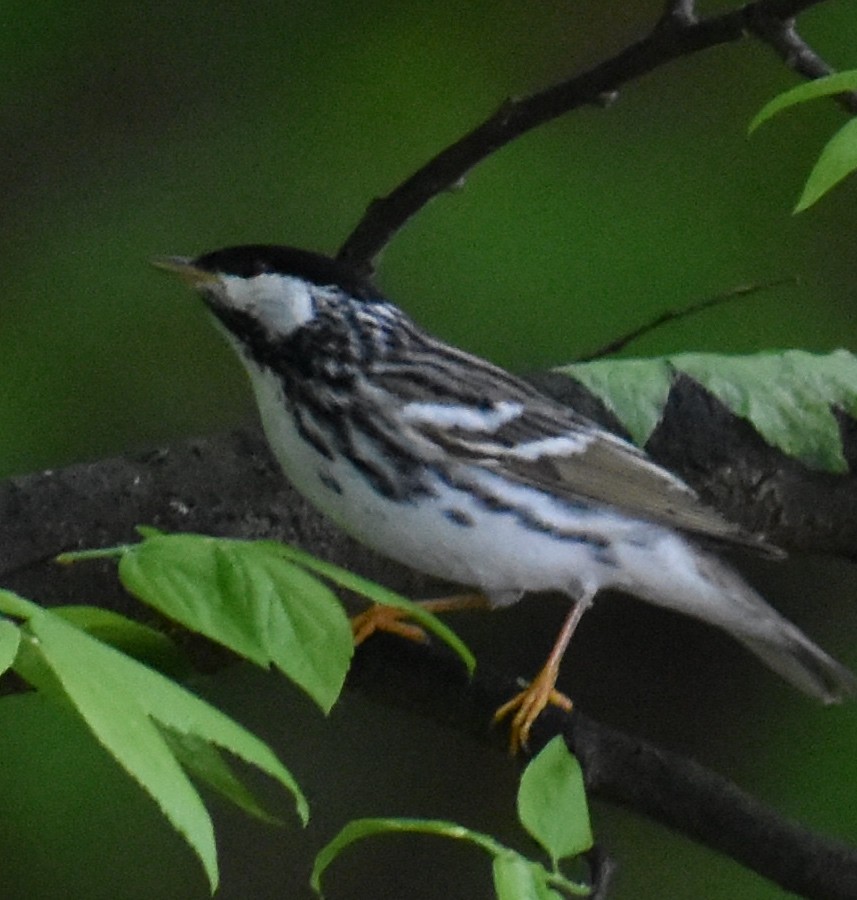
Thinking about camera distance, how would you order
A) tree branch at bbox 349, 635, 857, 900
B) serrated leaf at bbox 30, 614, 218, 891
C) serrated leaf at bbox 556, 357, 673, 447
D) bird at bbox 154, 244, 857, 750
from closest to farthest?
serrated leaf at bbox 30, 614, 218, 891 → tree branch at bbox 349, 635, 857, 900 → serrated leaf at bbox 556, 357, 673, 447 → bird at bbox 154, 244, 857, 750

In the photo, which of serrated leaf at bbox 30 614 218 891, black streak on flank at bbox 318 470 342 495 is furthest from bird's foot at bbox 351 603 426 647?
serrated leaf at bbox 30 614 218 891

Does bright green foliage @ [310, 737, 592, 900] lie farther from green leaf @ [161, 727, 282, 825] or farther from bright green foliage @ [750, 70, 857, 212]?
bright green foliage @ [750, 70, 857, 212]

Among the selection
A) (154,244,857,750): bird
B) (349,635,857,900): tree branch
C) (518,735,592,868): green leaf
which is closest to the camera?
(518,735,592,868): green leaf

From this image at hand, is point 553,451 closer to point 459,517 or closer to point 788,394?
point 459,517

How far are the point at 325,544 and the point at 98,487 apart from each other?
0.24 m

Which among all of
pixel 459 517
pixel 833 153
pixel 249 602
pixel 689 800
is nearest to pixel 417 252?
pixel 459 517

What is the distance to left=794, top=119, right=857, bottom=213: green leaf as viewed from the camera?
1.16m

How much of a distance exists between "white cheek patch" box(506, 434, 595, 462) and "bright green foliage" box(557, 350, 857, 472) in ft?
0.62

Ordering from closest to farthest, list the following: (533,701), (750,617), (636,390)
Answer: (636,390) < (533,701) < (750,617)

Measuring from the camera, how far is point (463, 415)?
1777mm

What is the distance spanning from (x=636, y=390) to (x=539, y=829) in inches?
21.7

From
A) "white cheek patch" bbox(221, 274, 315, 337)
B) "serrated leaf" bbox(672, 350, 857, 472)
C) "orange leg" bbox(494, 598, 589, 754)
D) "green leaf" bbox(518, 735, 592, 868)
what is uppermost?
"white cheek patch" bbox(221, 274, 315, 337)

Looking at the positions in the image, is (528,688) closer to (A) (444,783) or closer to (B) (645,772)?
(B) (645,772)

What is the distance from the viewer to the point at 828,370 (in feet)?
5.33
